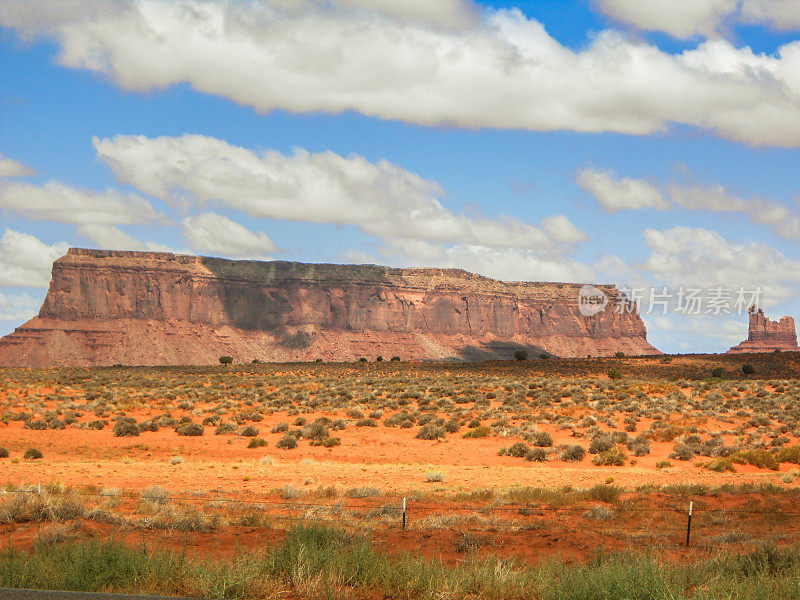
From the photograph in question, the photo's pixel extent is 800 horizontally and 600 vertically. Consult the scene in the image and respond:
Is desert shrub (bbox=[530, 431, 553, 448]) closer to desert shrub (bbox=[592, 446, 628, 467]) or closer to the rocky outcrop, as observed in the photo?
desert shrub (bbox=[592, 446, 628, 467])

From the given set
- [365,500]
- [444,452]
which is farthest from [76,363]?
[365,500]

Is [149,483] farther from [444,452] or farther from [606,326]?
[606,326]

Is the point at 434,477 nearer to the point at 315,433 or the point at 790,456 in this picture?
the point at 315,433

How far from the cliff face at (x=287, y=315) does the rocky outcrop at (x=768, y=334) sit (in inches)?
854

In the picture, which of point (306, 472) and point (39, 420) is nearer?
point (306, 472)

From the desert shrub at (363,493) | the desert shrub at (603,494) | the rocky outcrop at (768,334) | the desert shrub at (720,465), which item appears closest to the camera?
the desert shrub at (603,494)

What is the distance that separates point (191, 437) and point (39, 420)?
6.46 metres

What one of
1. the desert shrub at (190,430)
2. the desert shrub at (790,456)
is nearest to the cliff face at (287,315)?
the desert shrub at (190,430)

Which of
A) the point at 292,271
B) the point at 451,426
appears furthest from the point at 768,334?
the point at 451,426

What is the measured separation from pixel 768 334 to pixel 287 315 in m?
106

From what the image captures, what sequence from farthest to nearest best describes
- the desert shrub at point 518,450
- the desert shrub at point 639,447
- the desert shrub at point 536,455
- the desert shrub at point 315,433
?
1. the desert shrub at point 315,433
2. the desert shrub at point 518,450
3. the desert shrub at point 639,447
4. the desert shrub at point 536,455

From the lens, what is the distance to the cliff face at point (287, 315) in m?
139

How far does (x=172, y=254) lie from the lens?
15400 centimetres

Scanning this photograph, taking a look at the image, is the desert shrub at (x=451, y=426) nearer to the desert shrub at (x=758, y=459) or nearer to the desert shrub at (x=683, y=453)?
the desert shrub at (x=683, y=453)
